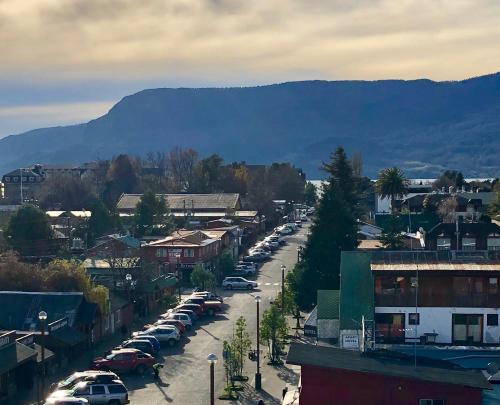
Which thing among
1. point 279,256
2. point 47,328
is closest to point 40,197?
point 279,256

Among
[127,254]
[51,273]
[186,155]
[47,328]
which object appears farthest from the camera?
[186,155]

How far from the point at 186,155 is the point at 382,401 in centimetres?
15246

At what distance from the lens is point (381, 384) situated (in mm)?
27922

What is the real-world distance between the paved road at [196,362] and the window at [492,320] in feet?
30.2

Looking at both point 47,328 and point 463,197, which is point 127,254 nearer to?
point 47,328

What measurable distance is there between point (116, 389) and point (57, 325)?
29.6 ft

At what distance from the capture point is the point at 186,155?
178375 mm

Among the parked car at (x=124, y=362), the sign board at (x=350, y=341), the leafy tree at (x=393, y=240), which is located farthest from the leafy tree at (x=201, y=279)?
the sign board at (x=350, y=341)

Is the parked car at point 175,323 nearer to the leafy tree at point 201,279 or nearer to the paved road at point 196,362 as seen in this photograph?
the paved road at point 196,362

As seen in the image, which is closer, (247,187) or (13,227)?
(13,227)

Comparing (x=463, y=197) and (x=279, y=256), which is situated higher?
(x=463, y=197)

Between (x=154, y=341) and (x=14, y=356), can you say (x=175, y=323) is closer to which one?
(x=154, y=341)

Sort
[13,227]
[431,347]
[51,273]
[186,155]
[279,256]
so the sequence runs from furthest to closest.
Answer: [186,155] → [279,256] → [13,227] → [51,273] → [431,347]

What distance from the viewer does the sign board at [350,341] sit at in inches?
1398
